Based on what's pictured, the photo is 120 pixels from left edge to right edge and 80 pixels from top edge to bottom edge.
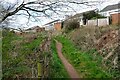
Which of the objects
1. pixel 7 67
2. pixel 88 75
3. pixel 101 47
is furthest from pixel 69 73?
pixel 101 47

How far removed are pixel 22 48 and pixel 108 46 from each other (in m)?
5.49

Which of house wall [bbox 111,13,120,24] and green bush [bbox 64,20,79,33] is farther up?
house wall [bbox 111,13,120,24]

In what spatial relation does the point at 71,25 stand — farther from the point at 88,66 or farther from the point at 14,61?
the point at 14,61

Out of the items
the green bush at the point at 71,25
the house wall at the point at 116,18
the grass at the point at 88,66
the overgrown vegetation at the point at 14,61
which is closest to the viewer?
the overgrown vegetation at the point at 14,61

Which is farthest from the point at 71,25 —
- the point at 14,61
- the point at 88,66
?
the point at 14,61

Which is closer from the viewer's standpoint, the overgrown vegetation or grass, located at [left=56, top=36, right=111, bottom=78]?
the overgrown vegetation

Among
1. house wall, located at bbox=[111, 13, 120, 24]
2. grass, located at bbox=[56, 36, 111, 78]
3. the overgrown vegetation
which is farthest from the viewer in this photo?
house wall, located at bbox=[111, 13, 120, 24]

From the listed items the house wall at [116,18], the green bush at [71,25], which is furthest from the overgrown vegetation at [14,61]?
the green bush at [71,25]

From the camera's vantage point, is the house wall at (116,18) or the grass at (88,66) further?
the house wall at (116,18)

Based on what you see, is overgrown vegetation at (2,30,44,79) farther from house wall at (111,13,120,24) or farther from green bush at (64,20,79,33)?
green bush at (64,20,79,33)

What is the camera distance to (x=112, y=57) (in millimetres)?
15000

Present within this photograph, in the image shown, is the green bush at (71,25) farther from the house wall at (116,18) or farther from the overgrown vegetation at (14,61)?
the overgrown vegetation at (14,61)

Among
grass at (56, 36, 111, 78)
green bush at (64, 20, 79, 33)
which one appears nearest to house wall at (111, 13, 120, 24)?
grass at (56, 36, 111, 78)

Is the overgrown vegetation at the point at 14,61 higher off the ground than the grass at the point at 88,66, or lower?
higher
